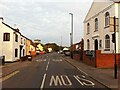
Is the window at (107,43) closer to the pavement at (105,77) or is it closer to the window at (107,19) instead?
the window at (107,19)

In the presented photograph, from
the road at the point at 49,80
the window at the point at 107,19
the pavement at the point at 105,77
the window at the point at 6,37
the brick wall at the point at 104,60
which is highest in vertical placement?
the window at the point at 107,19

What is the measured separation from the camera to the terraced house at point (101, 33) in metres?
30.3

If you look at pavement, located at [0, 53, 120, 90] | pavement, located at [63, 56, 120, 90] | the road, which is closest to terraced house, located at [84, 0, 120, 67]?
pavement, located at [0, 53, 120, 90]

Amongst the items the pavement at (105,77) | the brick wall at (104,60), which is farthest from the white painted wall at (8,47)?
the pavement at (105,77)

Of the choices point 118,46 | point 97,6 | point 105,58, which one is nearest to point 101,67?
point 105,58

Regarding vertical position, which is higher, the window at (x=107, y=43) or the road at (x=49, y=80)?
the window at (x=107, y=43)

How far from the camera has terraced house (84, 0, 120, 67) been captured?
30297mm

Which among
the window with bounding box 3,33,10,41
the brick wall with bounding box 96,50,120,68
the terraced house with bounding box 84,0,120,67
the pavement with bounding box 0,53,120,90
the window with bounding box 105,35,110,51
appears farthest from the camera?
the window with bounding box 3,33,10,41

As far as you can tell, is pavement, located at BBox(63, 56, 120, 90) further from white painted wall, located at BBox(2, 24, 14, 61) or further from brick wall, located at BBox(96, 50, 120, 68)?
white painted wall, located at BBox(2, 24, 14, 61)

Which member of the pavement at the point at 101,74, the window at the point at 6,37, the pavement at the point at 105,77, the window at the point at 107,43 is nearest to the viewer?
the pavement at the point at 105,77

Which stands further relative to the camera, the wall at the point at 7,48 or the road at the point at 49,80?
the wall at the point at 7,48

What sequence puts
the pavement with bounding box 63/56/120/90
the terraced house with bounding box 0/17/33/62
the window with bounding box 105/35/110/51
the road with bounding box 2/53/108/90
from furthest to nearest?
the terraced house with bounding box 0/17/33/62 < the window with bounding box 105/35/110/51 < the road with bounding box 2/53/108/90 < the pavement with bounding box 63/56/120/90

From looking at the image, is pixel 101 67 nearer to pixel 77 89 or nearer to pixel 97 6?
pixel 97 6

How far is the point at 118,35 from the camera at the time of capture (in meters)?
31.7
